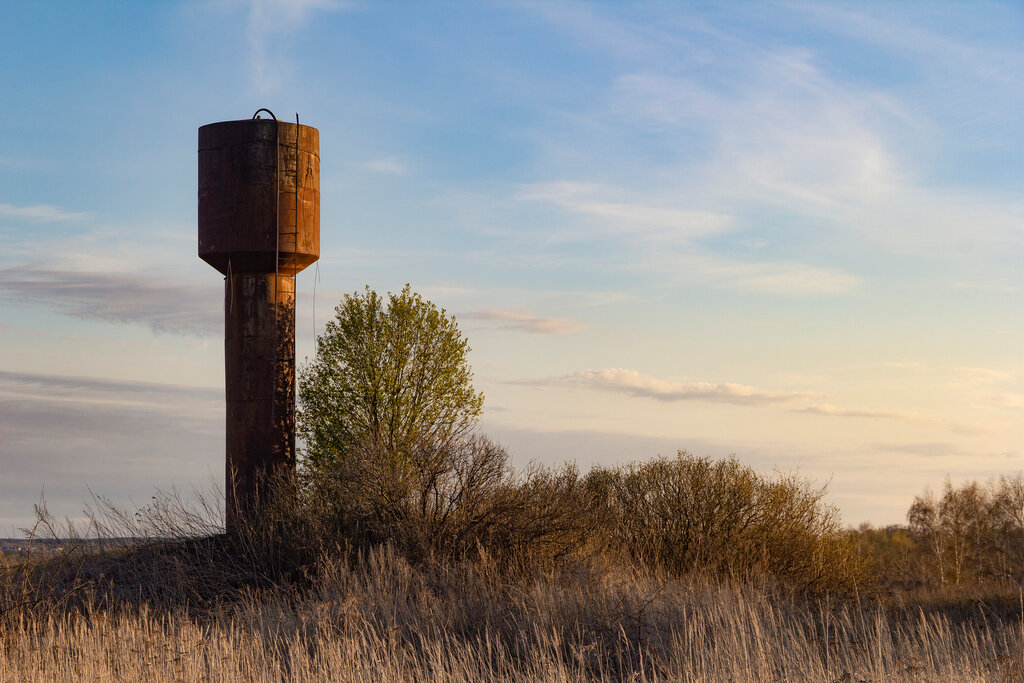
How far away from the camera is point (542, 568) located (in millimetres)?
16141

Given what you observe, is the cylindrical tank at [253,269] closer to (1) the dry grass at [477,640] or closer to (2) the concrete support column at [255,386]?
(2) the concrete support column at [255,386]

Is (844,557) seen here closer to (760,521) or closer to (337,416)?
(760,521)

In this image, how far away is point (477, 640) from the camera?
11.4 m

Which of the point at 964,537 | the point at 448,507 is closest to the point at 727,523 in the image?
the point at 448,507

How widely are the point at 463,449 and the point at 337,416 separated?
6896 mm

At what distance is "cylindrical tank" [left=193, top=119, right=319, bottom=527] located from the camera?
59.8 feet

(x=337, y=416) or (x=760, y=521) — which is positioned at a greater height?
(x=337, y=416)

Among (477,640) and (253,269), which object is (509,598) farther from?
(253,269)

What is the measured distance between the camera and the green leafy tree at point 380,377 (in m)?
22.5

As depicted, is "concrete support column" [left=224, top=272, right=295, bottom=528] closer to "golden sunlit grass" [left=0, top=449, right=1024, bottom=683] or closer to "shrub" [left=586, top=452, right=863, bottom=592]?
"golden sunlit grass" [left=0, top=449, right=1024, bottom=683]

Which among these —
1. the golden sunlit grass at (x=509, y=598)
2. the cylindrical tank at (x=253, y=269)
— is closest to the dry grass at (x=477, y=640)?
the golden sunlit grass at (x=509, y=598)

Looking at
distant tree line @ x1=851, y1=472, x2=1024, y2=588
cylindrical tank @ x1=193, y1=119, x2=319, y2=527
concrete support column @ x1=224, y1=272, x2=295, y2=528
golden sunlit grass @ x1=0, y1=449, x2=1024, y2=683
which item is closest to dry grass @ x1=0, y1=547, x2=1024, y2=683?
golden sunlit grass @ x1=0, y1=449, x2=1024, y2=683

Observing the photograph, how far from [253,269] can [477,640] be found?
10063 mm

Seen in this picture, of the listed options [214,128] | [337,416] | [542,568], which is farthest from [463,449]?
[214,128]
